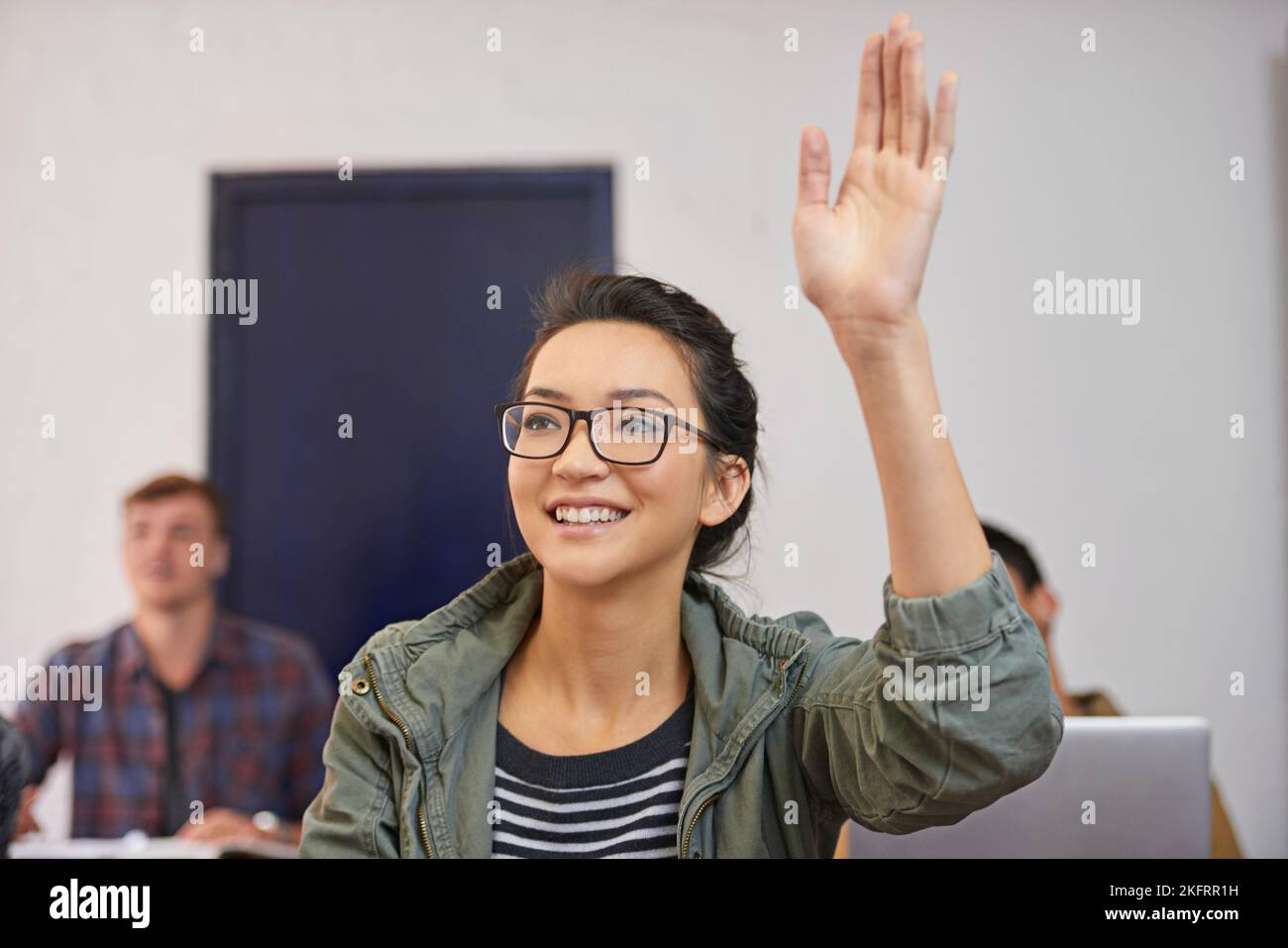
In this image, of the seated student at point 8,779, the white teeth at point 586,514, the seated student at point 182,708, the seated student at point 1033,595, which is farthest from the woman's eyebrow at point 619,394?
the seated student at point 182,708

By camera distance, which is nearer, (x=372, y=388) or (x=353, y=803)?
(x=353, y=803)

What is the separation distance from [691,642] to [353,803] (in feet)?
1.20

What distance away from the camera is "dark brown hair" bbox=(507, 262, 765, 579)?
130cm

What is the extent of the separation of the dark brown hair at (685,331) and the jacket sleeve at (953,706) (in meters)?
0.38

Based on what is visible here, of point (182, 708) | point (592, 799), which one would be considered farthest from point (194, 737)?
point (592, 799)

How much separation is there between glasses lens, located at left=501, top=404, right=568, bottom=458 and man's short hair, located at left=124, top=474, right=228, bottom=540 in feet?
6.68

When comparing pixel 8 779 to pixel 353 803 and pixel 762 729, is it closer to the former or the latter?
pixel 353 803

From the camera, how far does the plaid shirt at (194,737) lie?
2.75 meters

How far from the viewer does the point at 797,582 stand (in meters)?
3.13

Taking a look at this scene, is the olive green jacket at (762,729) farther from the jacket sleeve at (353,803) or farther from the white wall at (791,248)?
the white wall at (791,248)

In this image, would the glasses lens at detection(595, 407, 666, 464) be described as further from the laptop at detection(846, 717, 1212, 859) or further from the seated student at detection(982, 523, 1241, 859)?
the seated student at detection(982, 523, 1241, 859)

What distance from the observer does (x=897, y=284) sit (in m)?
0.99

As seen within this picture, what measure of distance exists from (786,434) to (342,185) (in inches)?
53.4

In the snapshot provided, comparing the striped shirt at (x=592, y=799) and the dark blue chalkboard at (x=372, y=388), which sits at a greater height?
the dark blue chalkboard at (x=372, y=388)
